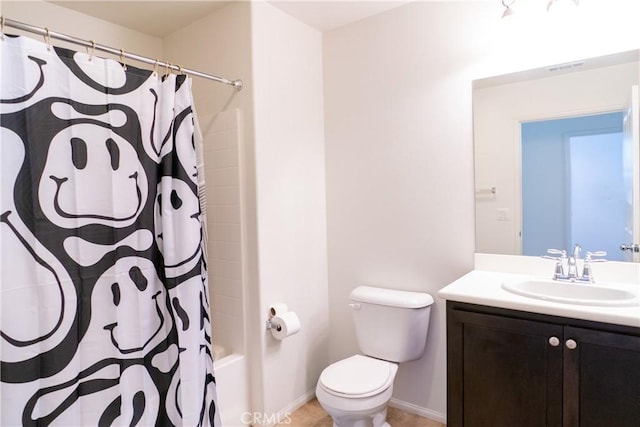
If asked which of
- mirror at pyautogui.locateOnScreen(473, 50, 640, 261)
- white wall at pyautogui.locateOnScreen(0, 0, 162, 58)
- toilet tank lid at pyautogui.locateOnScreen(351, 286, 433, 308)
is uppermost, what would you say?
white wall at pyautogui.locateOnScreen(0, 0, 162, 58)

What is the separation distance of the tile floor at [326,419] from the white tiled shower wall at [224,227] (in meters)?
0.54

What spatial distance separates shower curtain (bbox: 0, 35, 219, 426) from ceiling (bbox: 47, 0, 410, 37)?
32.7 inches

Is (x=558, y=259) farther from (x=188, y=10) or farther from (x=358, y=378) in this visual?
(x=188, y=10)

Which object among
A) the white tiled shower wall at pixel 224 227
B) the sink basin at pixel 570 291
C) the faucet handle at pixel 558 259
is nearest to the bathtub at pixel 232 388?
the white tiled shower wall at pixel 224 227

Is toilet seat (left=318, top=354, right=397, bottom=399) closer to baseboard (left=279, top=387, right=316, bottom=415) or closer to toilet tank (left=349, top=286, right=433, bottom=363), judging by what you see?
toilet tank (left=349, top=286, right=433, bottom=363)

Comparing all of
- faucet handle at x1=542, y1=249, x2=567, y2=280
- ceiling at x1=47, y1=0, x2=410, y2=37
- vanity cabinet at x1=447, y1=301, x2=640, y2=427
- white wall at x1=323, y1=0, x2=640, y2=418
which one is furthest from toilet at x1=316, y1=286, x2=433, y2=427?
ceiling at x1=47, y1=0, x2=410, y2=37

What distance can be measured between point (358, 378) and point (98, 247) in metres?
1.32

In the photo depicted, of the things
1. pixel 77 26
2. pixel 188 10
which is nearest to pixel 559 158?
pixel 188 10

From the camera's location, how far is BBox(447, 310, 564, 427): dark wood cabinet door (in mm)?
1439

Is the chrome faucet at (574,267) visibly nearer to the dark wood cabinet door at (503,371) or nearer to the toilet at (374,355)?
the dark wood cabinet door at (503,371)

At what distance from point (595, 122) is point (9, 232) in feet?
7.75

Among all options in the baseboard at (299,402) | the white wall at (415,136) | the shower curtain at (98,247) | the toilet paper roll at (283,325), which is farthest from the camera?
the baseboard at (299,402)

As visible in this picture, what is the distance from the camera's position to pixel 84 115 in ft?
4.56

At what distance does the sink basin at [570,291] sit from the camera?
4.93ft
